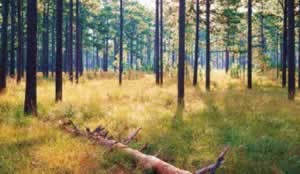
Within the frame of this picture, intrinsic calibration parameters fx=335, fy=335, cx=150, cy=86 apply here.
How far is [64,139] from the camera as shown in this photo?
7.49 m

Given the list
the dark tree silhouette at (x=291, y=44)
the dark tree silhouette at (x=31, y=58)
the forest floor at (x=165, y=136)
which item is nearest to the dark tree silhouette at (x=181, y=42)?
the forest floor at (x=165, y=136)

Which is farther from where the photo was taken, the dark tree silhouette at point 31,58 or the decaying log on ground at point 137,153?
the dark tree silhouette at point 31,58

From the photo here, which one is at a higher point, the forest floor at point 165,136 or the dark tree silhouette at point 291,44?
the dark tree silhouette at point 291,44

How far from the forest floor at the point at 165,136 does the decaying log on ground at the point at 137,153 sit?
203 millimetres

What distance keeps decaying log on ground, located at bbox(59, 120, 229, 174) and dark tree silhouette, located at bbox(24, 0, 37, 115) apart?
2.07m

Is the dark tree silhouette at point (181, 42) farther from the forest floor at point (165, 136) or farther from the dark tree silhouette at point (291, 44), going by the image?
the dark tree silhouette at point (291, 44)

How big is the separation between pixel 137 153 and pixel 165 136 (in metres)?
1.96

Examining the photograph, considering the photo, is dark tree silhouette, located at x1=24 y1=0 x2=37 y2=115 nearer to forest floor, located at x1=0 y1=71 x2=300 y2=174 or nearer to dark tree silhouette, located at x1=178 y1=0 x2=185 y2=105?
forest floor, located at x1=0 y1=71 x2=300 y2=174

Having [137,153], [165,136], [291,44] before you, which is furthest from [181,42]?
[137,153]

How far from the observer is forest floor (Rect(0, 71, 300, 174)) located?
638cm

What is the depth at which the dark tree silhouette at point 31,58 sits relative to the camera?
36.0 feet

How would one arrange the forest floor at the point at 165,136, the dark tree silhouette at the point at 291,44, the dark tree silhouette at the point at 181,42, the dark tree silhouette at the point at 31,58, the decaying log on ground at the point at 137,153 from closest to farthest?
the decaying log on ground at the point at 137,153, the forest floor at the point at 165,136, the dark tree silhouette at the point at 31,58, the dark tree silhouette at the point at 181,42, the dark tree silhouette at the point at 291,44

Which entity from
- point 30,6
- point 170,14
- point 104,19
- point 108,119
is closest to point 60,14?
point 30,6

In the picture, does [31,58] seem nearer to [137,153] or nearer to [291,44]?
[137,153]
